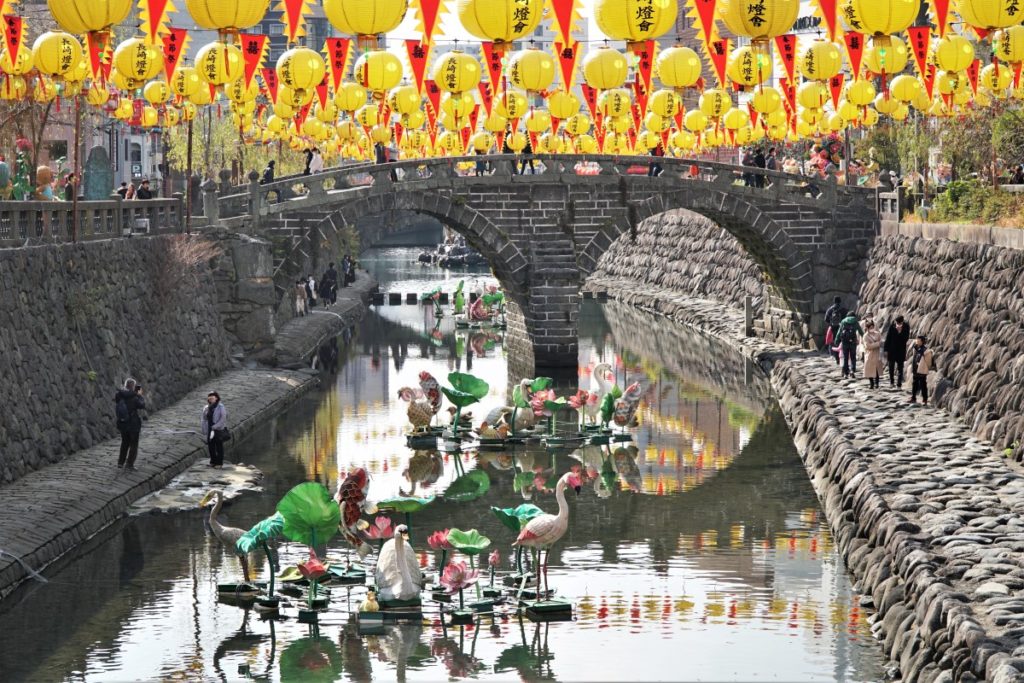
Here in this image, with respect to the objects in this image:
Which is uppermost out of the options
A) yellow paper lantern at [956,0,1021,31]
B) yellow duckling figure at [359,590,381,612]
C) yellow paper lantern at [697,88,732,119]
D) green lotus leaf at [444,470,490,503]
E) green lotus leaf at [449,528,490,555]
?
yellow paper lantern at [956,0,1021,31]

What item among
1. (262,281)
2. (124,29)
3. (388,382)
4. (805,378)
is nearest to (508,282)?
(388,382)

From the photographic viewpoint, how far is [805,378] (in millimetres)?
45125

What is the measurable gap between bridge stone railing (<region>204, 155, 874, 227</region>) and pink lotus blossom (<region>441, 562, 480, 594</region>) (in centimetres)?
2769

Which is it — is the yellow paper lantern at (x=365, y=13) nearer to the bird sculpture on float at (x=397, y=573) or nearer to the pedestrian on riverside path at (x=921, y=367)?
the bird sculpture on float at (x=397, y=573)

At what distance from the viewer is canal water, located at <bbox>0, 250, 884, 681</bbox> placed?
71.7 ft

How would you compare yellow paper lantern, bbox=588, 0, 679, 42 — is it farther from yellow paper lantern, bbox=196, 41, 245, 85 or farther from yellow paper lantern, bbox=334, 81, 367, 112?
yellow paper lantern, bbox=334, 81, 367, 112

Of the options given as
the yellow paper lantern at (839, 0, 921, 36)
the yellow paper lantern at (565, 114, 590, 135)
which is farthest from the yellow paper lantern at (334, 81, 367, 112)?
the yellow paper lantern at (839, 0, 921, 36)

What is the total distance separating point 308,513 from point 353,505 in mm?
1434

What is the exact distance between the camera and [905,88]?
41.7m

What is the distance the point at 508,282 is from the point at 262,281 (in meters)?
8.60

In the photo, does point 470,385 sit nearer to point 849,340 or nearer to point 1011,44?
point 849,340

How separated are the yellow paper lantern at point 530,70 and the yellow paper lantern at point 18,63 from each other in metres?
9.69

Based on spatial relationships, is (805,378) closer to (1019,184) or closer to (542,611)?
(1019,184)

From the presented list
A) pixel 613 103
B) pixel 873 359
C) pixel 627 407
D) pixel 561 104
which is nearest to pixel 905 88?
pixel 873 359
